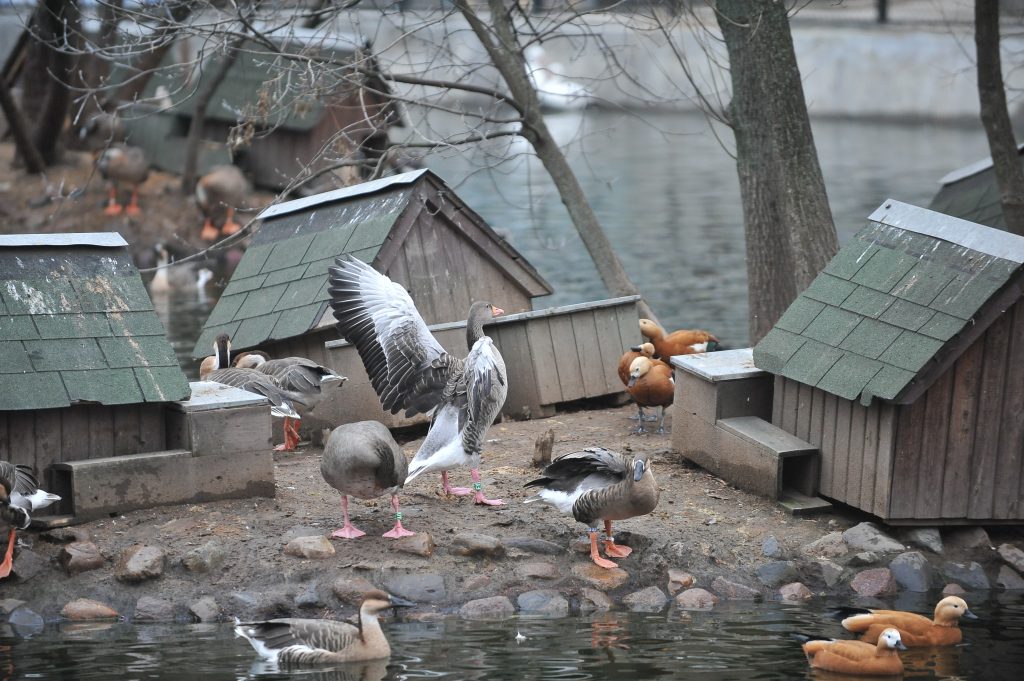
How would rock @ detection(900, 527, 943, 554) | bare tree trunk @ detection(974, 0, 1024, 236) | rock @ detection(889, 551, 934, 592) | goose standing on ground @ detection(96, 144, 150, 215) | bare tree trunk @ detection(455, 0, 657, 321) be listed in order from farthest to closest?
goose standing on ground @ detection(96, 144, 150, 215) → bare tree trunk @ detection(455, 0, 657, 321) → bare tree trunk @ detection(974, 0, 1024, 236) → rock @ detection(900, 527, 943, 554) → rock @ detection(889, 551, 934, 592)

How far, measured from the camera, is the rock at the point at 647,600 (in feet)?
25.4

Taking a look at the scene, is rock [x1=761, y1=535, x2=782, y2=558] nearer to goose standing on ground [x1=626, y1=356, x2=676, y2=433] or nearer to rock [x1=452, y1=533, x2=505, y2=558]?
rock [x1=452, y1=533, x2=505, y2=558]

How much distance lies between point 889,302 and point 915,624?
2443mm

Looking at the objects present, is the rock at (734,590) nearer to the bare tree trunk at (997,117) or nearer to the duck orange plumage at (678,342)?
the duck orange plumage at (678,342)

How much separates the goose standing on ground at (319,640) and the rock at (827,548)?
2889 millimetres

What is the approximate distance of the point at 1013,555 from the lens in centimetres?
830

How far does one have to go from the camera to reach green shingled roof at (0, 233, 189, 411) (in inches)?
324

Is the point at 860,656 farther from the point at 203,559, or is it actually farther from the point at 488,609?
the point at 203,559

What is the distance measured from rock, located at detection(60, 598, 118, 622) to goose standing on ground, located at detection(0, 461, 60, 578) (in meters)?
0.47

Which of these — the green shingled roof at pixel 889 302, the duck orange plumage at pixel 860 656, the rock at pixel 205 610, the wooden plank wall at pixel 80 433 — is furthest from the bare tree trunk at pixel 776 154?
the rock at pixel 205 610

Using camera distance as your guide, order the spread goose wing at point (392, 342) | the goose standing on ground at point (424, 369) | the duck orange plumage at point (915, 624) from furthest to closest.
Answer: the spread goose wing at point (392, 342) < the goose standing on ground at point (424, 369) < the duck orange plumage at point (915, 624)

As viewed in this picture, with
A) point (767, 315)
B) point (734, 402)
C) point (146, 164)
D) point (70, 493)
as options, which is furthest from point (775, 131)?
point (146, 164)

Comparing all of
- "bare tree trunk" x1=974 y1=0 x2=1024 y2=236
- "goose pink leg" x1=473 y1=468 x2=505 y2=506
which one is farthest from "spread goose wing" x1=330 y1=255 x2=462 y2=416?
"bare tree trunk" x1=974 y1=0 x2=1024 y2=236

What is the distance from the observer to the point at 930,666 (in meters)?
6.94
